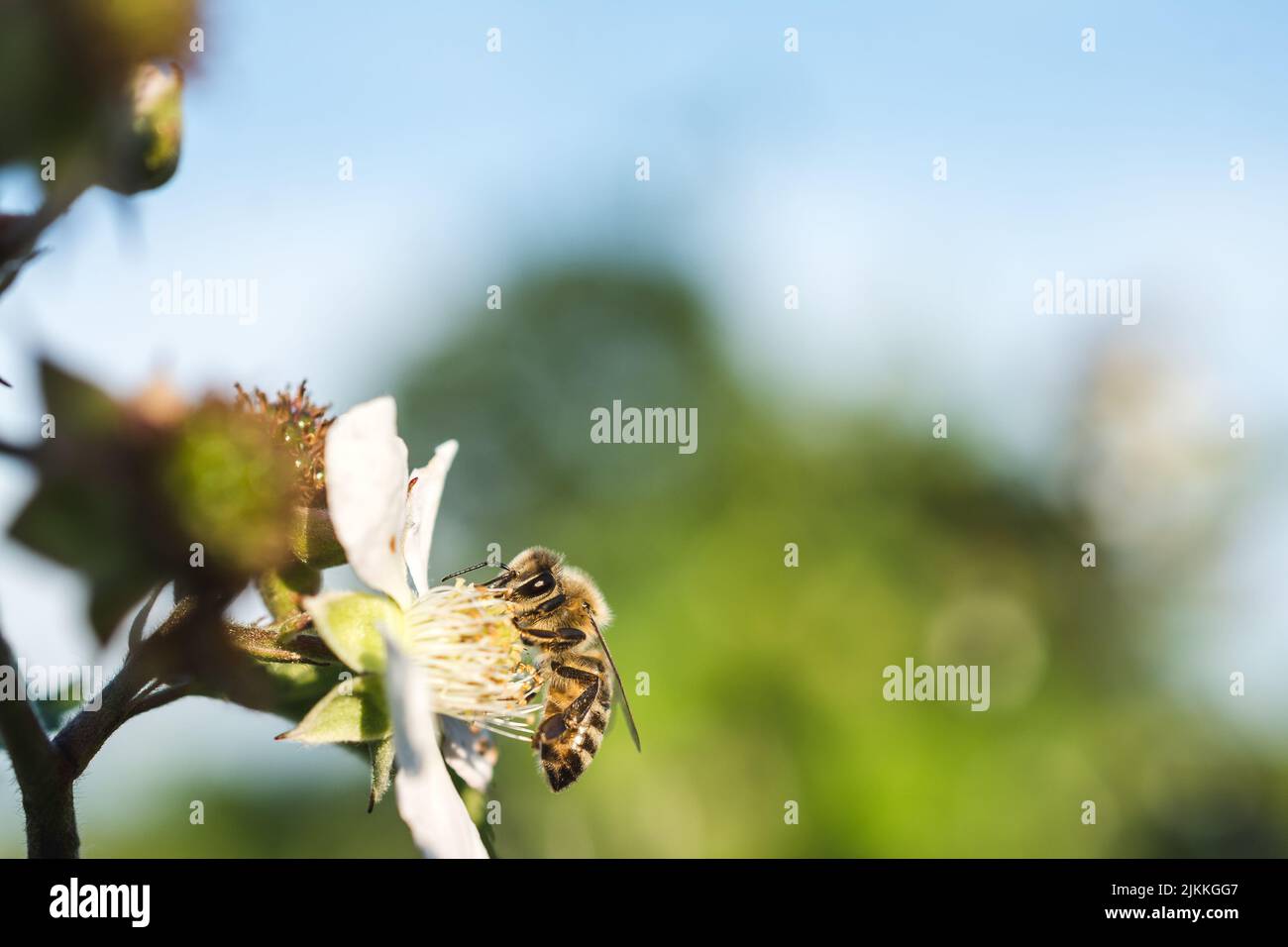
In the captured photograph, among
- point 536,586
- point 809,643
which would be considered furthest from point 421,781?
point 809,643


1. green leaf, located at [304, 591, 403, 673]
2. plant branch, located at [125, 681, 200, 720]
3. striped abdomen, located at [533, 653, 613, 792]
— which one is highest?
green leaf, located at [304, 591, 403, 673]

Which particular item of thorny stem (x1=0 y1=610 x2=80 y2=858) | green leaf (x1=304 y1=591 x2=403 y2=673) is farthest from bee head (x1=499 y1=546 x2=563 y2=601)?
thorny stem (x1=0 y1=610 x2=80 y2=858)

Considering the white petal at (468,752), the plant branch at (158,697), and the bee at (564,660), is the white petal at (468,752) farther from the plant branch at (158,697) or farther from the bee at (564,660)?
the plant branch at (158,697)

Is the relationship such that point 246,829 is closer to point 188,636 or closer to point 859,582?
point 859,582

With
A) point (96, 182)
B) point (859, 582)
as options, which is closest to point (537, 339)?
point (859, 582)

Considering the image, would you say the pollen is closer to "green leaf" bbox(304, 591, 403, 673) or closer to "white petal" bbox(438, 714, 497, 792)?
"white petal" bbox(438, 714, 497, 792)

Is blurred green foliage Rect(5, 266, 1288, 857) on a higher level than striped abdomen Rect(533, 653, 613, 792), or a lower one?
lower
